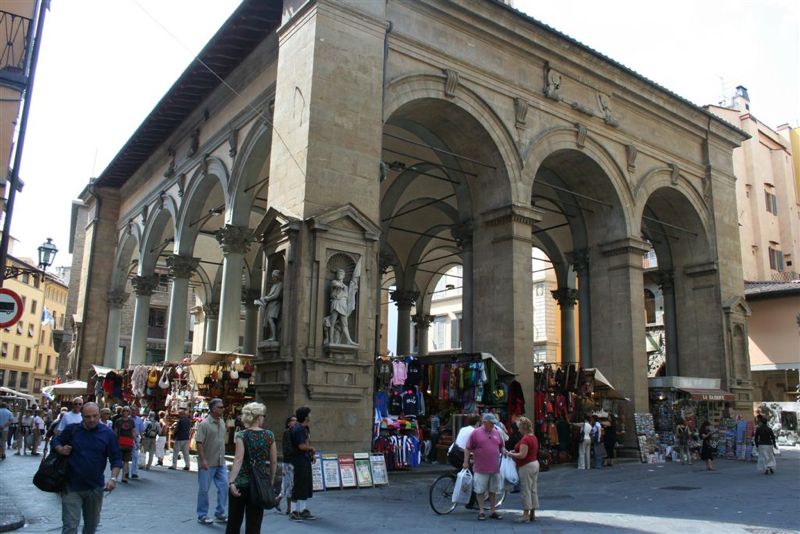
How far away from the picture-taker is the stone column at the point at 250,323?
24956 millimetres

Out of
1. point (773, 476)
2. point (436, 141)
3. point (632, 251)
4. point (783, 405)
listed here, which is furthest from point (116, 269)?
point (783, 405)

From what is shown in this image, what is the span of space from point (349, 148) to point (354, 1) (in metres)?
3.00

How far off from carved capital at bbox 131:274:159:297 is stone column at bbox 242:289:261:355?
11.2 feet

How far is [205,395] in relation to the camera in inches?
597

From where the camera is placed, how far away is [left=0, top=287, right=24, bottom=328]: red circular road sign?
8.01 m

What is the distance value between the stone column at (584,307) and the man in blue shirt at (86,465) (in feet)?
50.5

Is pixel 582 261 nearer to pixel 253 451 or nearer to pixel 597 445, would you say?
pixel 597 445

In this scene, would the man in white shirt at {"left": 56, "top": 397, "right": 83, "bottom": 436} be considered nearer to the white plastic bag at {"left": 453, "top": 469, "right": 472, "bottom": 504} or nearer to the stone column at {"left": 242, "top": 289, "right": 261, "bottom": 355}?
the white plastic bag at {"left": 453, "top": 469, "right": 472, "bottom": 504}

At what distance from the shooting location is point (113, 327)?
83.4 ft

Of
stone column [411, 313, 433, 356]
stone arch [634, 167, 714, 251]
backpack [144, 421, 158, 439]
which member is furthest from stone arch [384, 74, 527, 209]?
stone column [411, 313, 433, 356]

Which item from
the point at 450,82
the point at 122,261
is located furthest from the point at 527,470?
the point at 122,261

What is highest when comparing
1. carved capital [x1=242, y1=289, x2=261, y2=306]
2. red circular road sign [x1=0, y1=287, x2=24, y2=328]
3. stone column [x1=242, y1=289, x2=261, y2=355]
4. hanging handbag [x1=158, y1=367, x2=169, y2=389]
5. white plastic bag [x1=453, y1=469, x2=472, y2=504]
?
carved capital [x1=242, y1=289, x2=261, y2=306]

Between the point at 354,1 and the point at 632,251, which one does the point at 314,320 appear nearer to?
the point at 354,1

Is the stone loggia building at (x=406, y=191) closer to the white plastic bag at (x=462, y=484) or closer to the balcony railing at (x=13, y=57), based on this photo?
the white plastic bag at (x=462, y=484)
